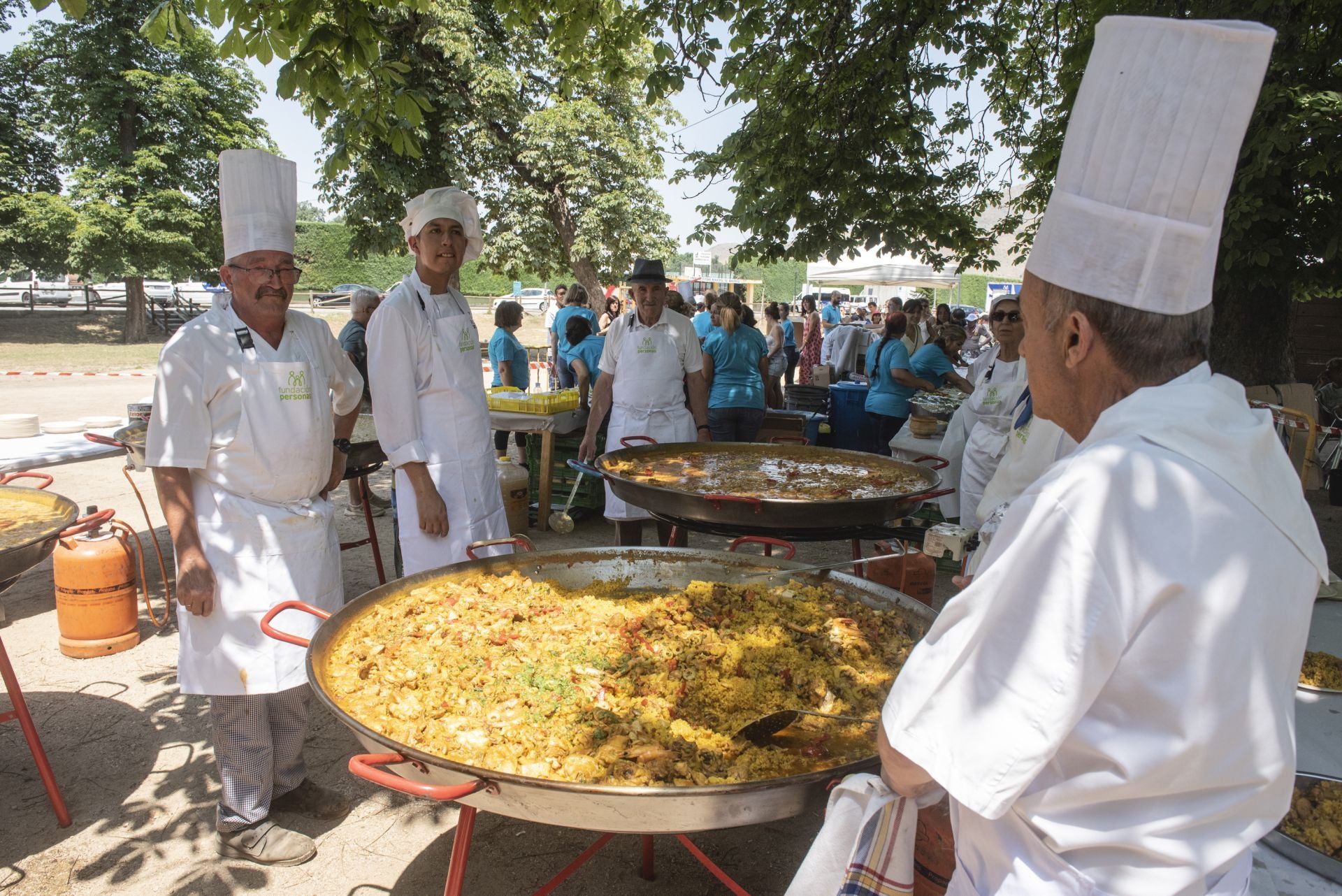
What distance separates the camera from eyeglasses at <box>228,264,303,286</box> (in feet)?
9.20

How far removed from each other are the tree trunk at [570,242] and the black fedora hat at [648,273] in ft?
46.9

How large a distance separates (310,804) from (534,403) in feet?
14.0

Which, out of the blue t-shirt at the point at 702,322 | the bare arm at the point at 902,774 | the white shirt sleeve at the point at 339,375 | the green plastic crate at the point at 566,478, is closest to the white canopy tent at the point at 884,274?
the blue t-shirt at the point at 702,322

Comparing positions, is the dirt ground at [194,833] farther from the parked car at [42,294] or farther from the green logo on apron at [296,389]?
the parked car at [42,294]

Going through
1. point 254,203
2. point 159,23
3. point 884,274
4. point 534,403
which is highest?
point 159,23

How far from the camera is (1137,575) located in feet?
3.34

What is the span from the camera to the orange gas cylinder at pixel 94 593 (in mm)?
4453

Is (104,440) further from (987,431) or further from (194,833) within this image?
(987,431)

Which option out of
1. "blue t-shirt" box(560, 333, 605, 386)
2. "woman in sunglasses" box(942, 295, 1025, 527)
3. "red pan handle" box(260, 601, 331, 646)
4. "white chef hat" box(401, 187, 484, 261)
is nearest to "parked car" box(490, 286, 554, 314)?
"blue t-shirt" box(560, 333, 605, 386)

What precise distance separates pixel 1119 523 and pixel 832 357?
572 inches

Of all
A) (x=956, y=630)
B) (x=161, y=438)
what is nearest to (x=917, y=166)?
(x=161, y=438)

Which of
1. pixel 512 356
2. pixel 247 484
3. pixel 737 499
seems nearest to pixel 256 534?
pixel 247 484

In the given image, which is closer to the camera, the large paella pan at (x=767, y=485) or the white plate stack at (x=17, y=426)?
the large paella pan at (x=767, y=485)

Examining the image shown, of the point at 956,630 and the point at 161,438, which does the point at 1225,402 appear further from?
the point at 161,438
